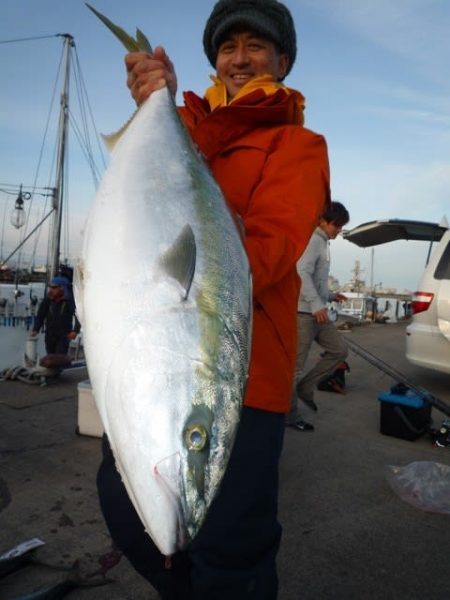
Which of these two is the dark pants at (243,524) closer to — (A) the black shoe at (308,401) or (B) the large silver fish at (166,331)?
(B) the large silver fish at (166,331)

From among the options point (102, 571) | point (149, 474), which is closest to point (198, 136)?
point (149, 474)

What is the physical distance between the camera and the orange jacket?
134cm

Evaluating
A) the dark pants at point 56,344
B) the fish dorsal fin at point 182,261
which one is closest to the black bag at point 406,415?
the fish dorsal fin at point 182,261

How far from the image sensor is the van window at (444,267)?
5586 mm

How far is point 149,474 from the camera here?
94 centimetres

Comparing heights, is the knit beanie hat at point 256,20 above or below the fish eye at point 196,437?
above

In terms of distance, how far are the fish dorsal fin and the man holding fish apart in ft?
0.71

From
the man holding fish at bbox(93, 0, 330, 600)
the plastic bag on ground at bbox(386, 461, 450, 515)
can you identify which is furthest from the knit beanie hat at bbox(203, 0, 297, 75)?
the plastic bag on ground at bbox(386, 461, 450, 515)

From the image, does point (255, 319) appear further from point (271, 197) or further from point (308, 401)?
point (308, 401)

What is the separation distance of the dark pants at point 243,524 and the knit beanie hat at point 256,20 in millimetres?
1384

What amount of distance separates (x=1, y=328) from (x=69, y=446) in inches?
322

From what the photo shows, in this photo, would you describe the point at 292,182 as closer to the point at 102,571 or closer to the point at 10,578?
the point at 102,571

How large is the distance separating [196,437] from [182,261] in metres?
0.39

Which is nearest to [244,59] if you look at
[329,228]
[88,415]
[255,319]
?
[255,319]
